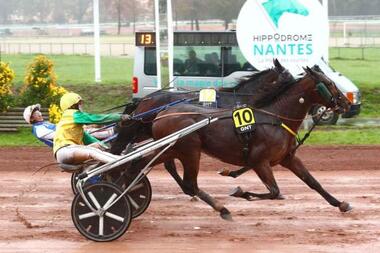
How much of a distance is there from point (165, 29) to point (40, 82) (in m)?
4.24

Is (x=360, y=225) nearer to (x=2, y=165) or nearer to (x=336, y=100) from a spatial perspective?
(x=336, y=100)

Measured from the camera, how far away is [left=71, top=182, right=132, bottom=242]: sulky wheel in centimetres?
843

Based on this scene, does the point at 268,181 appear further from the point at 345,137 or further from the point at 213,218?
the point at 345,137

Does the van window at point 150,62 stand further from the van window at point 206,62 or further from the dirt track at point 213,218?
the dirt track at point 213,218

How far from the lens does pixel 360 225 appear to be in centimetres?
902

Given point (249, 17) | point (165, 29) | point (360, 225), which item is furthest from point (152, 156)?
point (165, 29)

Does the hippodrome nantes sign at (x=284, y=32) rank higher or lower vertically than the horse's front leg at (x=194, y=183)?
higher

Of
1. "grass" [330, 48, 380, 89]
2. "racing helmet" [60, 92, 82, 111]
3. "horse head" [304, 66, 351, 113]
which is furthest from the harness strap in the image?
"grass" [330, 48, 380, 89]

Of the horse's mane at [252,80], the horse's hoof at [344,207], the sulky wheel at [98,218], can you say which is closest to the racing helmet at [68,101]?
the sulky wheel at [98,218]

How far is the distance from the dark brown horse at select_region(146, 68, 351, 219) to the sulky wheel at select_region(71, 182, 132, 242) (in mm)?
954

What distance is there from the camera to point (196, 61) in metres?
22.3

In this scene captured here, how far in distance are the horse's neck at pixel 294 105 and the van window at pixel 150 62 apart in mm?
13491

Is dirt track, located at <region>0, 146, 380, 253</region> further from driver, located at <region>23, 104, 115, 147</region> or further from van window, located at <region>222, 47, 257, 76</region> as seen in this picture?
van window, located at <region>222, 47, 257, 76</region>

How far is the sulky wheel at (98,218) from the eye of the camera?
27.7 feet
